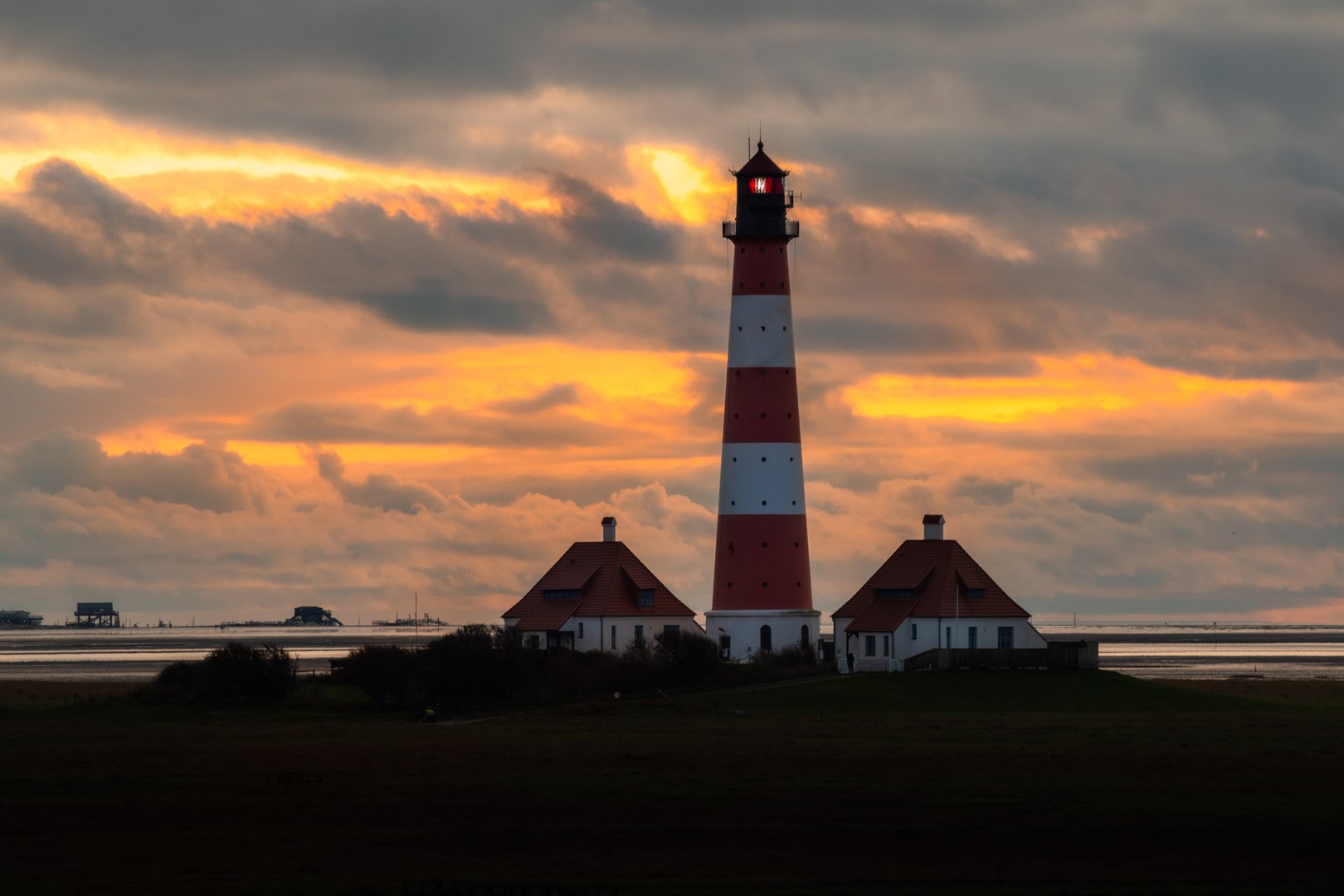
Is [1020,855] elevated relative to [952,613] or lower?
lower

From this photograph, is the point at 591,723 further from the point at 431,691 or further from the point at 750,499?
the point at 750,499

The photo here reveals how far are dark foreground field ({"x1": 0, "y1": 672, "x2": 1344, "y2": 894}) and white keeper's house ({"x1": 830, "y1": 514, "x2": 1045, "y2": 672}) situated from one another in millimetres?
17556

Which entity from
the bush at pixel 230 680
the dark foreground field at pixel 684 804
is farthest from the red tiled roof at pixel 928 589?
the bush at pixel 230 680

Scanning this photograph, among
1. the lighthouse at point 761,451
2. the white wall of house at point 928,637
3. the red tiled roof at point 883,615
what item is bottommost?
the white wall of house at point 928,637

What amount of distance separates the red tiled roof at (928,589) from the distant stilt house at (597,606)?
897 cm

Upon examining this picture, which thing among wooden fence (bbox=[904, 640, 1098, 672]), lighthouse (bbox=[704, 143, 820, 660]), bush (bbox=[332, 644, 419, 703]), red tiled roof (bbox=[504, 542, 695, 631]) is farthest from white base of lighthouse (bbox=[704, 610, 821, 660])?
bush (bbox=[332, 644, 419, 703])

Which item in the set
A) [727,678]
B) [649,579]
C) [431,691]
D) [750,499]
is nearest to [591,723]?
[431,691]

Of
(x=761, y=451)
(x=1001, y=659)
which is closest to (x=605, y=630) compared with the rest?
(x=761, y=451)

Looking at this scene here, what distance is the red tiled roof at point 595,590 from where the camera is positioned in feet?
292

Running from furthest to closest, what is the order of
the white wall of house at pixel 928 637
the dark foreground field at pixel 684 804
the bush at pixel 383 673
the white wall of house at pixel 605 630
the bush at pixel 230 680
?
the white wall of house at pixel 605 630, the white wall of house at pixel 928 637, the bush at pixel 230 680, the bush at pixel 383 673, the dark foreground field at pixel 684 804

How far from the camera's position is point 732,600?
85375 mm

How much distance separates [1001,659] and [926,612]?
16.9 ft

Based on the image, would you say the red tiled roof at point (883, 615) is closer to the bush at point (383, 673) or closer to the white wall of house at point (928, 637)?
the white wall of house at point (928, 637)

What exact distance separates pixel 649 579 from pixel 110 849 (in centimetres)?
5768
